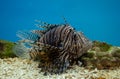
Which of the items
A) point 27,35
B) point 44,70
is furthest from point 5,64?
point 44,70

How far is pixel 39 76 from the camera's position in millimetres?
5320

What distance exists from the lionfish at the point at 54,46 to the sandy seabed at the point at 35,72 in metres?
0.17

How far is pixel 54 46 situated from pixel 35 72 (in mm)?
651

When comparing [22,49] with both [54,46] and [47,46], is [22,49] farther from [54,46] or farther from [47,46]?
[54,46]

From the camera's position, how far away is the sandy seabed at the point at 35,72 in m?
5.10

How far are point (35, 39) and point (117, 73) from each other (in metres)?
1.93

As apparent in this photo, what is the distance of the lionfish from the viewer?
18.4 ft

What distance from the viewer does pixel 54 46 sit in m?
5.80

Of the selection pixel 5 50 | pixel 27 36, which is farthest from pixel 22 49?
pixel 5 50

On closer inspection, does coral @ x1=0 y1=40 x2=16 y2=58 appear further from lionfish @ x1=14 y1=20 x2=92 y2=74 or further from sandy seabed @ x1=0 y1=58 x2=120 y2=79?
lionfish @ x1=14 y1=20 x2=92 y2=74

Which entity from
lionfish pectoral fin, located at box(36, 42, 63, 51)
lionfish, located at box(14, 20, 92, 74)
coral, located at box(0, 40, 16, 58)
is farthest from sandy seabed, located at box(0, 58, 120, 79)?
coral, located at box(0, 40, 16, 58)

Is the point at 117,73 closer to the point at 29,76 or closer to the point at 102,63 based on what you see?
the point at 102,63

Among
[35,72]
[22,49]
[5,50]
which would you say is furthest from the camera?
[5,50]

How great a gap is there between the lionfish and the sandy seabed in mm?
170
